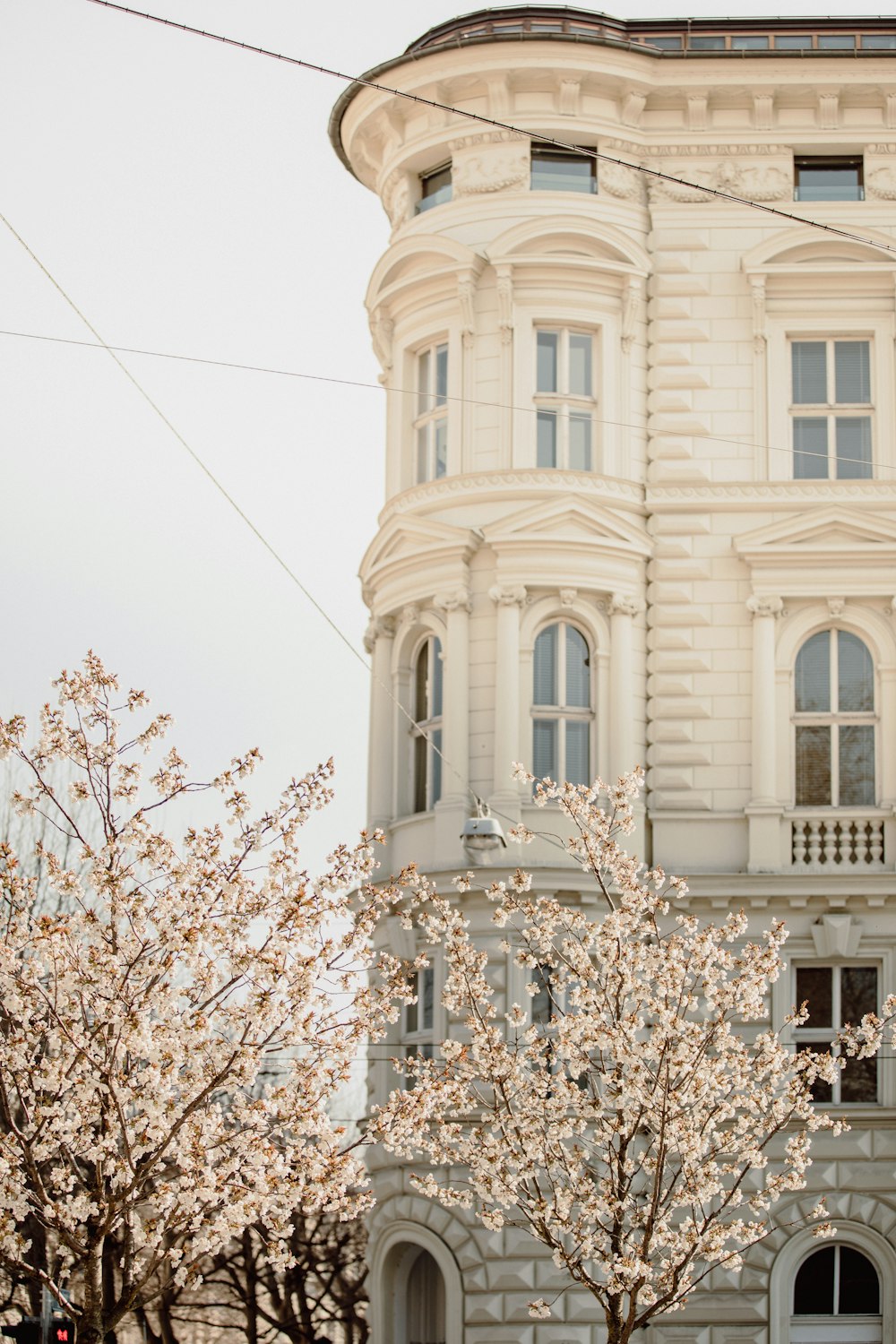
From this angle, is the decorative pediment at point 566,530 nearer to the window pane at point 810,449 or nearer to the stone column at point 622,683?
the stone column at point 622,683

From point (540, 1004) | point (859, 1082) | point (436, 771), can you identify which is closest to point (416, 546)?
point (436, 771)

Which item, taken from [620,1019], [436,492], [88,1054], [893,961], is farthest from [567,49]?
[88,1054]

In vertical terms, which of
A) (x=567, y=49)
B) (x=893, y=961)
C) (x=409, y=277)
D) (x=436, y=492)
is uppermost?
(x=567, y=49)

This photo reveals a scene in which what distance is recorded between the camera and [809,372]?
34.6 metres

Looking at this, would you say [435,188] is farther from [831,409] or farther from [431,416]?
[831,409]

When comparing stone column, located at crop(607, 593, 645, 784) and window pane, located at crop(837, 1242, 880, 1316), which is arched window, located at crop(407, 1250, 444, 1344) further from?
stone column, located at crop(607, 593, 645, 784)

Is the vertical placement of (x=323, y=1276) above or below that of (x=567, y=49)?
below

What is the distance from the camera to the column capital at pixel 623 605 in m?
33.1

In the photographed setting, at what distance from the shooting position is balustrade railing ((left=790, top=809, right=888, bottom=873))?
32219 millimetres

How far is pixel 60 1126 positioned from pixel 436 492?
51.9 feet

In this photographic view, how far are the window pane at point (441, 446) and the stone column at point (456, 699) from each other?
2303mm

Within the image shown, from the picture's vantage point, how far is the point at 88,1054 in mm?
20078

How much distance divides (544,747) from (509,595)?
225 cm

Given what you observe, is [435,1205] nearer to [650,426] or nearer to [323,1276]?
[650,426]
